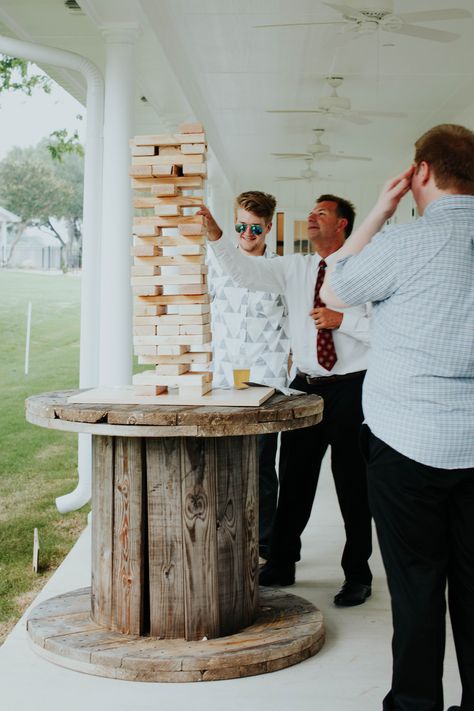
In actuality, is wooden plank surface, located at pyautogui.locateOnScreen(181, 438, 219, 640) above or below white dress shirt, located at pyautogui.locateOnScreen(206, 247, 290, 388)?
below

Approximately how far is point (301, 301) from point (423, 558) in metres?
1.57

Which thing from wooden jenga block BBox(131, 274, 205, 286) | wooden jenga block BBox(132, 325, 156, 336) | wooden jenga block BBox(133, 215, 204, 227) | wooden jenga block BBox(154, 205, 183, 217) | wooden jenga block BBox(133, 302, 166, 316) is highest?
wooden jenga block BBox(154, 205, 183, 217)

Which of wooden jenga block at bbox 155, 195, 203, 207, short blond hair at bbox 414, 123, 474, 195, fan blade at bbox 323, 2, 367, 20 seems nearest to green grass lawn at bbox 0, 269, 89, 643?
wooden jenga block at bbox 155, 195, 203, 207

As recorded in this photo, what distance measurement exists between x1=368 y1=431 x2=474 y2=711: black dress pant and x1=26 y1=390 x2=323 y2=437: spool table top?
506 mm

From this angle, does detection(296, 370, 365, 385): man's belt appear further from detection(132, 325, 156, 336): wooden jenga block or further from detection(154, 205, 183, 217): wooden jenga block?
detection(154, 205, 183, 217): wooden jenga block

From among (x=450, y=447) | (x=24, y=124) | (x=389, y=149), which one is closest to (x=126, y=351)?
(x=450, y=447)

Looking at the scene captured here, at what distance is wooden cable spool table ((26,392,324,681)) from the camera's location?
277cm

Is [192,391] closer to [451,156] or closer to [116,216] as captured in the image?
[451,156]

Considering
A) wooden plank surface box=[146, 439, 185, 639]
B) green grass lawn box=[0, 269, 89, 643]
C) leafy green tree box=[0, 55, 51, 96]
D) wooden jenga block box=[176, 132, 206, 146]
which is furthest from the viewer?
leafy green tree box=[0, 55, 51, 96]

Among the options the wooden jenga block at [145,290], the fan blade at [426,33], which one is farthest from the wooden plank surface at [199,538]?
the fan blade at [426,33]

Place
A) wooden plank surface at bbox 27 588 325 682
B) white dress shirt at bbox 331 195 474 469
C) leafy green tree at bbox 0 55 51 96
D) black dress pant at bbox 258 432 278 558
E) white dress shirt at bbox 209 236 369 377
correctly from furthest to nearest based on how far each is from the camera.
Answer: leafy green tree at bbox 0 55 51 96 → black dress pant at bbox 258 432 278 558 → white dress shirt at bbox 209 236 369 377 → wooden plank surface at bbox 27 588 325 682 → white dress shirt at bbox 331 195 474 469

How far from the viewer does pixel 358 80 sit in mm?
8227

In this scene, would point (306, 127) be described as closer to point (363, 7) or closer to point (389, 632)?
point (363, 7)

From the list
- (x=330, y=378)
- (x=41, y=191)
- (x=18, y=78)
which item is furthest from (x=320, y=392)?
(x=41, y=191)
